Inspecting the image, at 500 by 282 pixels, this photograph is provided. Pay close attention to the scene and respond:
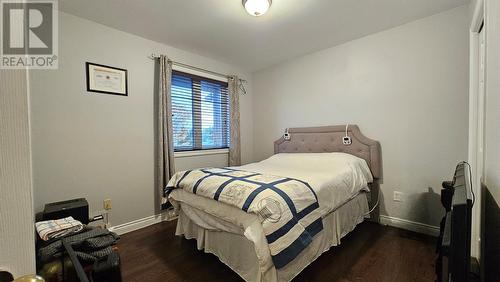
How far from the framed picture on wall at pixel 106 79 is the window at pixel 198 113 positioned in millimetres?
660

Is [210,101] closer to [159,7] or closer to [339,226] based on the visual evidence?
[159,7]

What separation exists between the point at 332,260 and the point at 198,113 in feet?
8.73

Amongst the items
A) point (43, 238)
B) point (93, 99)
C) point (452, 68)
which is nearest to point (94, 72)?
point (93, 99)

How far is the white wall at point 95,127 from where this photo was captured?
6.87 feet

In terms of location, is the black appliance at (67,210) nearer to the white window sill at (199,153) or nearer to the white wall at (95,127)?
the white wall at (95,127)

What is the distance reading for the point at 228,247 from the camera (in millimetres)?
1747

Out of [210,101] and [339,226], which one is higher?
[210,101]

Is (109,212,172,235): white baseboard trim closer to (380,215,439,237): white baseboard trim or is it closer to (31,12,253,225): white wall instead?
(31,12,253,225): white wall

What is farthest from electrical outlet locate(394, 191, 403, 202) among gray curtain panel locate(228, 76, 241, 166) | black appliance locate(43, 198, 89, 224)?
black appliance locate(43, 198, 89, 224)

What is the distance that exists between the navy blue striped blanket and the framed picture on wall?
1.64 m

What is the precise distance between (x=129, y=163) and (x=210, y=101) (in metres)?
1.58

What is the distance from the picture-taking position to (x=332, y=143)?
2.97 m

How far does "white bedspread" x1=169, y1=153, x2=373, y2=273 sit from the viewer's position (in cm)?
139

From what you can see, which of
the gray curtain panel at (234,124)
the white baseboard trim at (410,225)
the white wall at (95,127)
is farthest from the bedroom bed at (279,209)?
the gray curtain panel at (234,124)
